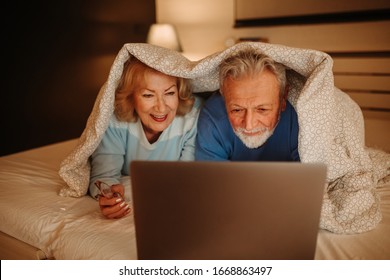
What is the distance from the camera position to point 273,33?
8.29 feet

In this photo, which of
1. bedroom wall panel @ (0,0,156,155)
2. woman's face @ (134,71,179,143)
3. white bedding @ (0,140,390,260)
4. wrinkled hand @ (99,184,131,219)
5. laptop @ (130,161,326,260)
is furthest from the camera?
bedroom wall panel @ (0,0,156,155)

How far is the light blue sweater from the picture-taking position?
1079 millimetres

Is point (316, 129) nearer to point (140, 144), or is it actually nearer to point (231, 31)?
point (140, 144)

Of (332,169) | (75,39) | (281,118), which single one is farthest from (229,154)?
(75,39)

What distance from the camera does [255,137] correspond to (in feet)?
3.20

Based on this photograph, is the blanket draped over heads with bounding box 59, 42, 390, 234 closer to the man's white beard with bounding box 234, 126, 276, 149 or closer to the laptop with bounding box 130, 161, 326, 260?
the man's white beard with bounding box 234, 126, 276, 149

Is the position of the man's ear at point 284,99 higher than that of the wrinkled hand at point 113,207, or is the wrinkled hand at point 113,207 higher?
the man's ear at point 284,99

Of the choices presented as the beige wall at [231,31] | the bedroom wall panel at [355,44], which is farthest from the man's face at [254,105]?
the beige wall at [231,31]

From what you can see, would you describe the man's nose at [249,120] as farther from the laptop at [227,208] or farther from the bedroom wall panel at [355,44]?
the bedroom wall panel at [355,44]

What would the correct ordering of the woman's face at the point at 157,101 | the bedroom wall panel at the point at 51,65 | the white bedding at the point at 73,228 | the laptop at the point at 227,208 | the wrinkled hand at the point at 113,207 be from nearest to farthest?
the laptop at the point at 227,208 < the white bedding at the point at 73,228 < the wrinkled hand at the point at 113,207 < the woman's face at the point at 157,101 < the bedroom wall panel at the point at 51,65

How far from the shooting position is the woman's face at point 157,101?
1.01 meters

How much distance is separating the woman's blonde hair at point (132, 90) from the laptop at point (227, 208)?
1.63 ft

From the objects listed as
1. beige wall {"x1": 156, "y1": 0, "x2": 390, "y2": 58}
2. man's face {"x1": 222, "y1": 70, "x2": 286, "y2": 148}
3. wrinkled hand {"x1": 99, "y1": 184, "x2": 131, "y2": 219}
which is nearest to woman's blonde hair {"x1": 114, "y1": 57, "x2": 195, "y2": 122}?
man's face {"x1": 222, "y1": 70, "x2": 286, "y2": 148}
